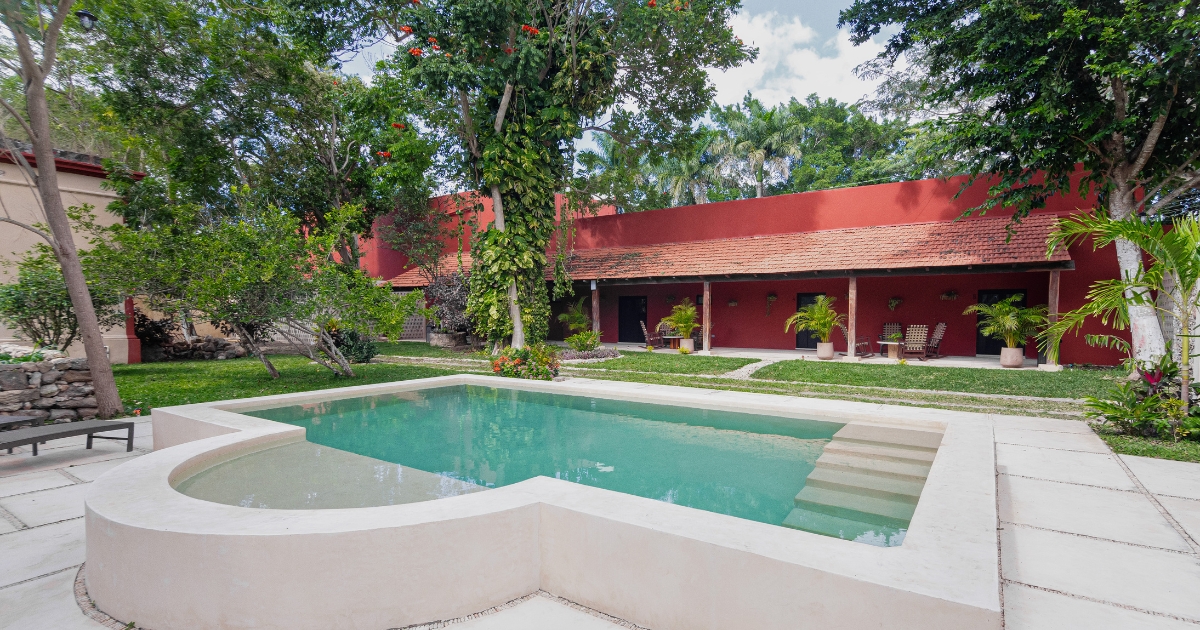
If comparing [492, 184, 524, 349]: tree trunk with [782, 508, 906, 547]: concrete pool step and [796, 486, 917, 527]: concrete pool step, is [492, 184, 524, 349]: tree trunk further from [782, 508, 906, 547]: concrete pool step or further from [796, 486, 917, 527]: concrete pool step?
[782, 508, 906, 547]: concrete pool step

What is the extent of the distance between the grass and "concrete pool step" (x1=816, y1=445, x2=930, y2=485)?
7.71ft

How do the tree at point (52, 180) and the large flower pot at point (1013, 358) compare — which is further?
the large flower pot at point (1013, 358)

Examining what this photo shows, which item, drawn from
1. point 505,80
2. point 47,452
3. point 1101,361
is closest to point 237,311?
point 47,452

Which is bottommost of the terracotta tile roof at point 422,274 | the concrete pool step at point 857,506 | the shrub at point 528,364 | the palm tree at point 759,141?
the concrete pool step at point 857,506

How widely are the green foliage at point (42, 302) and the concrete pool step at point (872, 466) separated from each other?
36.8ft

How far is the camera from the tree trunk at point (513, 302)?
14352 mm

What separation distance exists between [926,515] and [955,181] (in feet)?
44.4

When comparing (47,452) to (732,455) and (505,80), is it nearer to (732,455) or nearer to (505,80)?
(732,455)

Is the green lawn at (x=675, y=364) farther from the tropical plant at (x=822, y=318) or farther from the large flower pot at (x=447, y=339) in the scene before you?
the large flower pot at (x=447, y=339)

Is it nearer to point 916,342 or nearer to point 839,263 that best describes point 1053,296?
point 916,342

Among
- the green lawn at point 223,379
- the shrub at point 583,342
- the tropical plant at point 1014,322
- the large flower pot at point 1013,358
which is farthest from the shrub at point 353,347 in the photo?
the large flower pot at point 1013,358

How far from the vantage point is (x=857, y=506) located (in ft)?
13.2

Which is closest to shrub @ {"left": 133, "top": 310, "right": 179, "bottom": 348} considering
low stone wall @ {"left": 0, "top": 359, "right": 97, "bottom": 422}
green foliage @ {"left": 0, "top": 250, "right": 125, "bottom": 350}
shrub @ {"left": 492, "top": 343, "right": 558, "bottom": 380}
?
green foliage @ {"left": 0, "top": 250, "right": 125, "bottom": 350}

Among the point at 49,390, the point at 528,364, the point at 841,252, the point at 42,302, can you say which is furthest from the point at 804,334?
the point at 42,302
